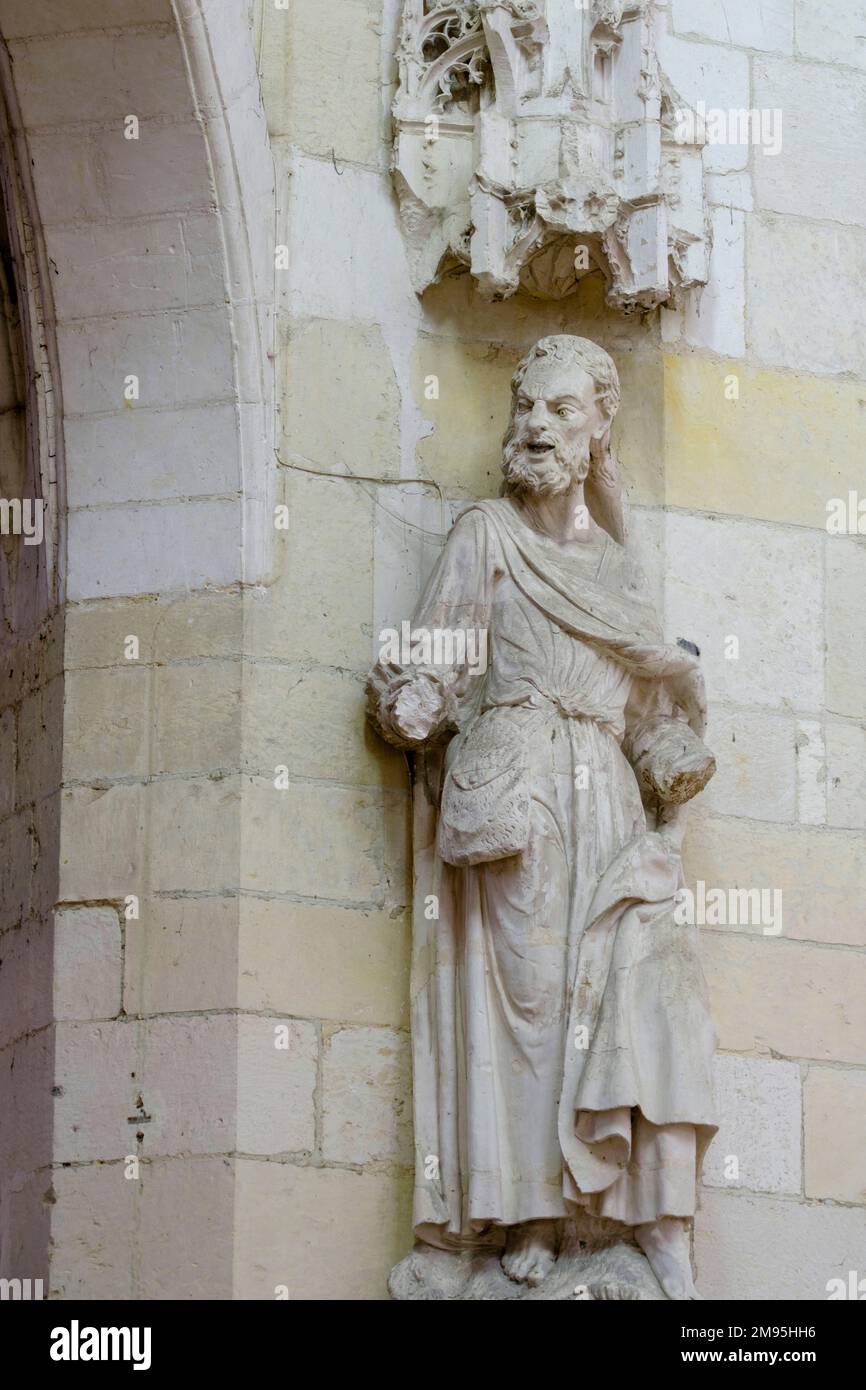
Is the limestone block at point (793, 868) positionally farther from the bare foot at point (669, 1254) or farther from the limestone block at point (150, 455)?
the limestone block at point (150, 455)

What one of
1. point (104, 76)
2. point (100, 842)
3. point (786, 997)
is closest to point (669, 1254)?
point (786, 997)

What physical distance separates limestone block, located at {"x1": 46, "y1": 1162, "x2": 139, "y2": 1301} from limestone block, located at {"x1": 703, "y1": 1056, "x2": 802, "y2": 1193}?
1227mm

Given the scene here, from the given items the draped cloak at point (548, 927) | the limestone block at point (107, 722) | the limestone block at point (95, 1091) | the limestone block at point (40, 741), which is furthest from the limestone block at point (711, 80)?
the limestone block at point (95, 1091)

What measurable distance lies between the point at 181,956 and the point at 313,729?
0.56 metres

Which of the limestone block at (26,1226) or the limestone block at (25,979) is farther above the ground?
the limestone block at (25,979)

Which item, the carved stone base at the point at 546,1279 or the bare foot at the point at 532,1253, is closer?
the carved stone base at the point at 546,1279

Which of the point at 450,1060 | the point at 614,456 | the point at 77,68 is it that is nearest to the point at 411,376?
the point at 614,456

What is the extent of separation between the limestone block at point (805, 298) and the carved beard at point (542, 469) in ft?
2.45

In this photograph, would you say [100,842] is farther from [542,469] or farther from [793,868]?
[793,868]

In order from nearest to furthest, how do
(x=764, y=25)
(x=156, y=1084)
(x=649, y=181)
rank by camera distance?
(x=156, y=1084), (x=649, y=181), (x=764, y=25)

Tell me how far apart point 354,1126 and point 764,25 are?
9.22 ft

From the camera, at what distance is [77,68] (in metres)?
7.32

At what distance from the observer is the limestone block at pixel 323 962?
699 centimetres

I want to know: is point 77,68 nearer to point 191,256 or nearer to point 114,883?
point 191,256
